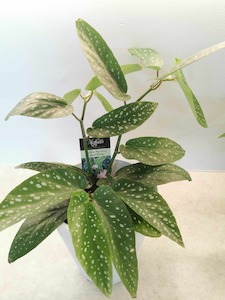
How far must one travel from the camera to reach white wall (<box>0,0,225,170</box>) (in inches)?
32.2

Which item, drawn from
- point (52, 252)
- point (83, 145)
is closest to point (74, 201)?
point (83, 145)

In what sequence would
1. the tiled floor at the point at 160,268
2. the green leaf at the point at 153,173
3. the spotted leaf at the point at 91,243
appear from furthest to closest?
the tiled floor at the point at 160,268
the green leaf at the point at 153,173
the spotted leaf at the point at 91,243

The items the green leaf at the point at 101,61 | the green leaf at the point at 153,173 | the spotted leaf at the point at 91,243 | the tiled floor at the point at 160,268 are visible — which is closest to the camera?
the spotted leaf at the point at 91,243

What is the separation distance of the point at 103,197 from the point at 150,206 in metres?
0.10

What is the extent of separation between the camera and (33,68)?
0.96 meters

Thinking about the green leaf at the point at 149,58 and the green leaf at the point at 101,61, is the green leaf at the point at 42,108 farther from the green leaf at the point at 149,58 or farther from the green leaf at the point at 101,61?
the green leaf at the point at 149,58

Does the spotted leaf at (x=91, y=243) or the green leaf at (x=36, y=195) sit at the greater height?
the green leaf at (x=36, y=195)

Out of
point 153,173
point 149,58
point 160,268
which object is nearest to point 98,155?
point 153,173

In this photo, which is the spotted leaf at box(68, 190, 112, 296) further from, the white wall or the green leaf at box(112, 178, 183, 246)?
the white wall

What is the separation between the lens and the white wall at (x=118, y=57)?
2.69 feet

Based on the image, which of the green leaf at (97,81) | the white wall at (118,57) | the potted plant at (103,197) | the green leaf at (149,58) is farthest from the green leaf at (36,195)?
the white wall at (118,57)

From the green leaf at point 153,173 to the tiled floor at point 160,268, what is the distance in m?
0.30

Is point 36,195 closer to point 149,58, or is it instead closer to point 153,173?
point 153,173

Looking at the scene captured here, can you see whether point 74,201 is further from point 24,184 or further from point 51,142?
point 51,142
